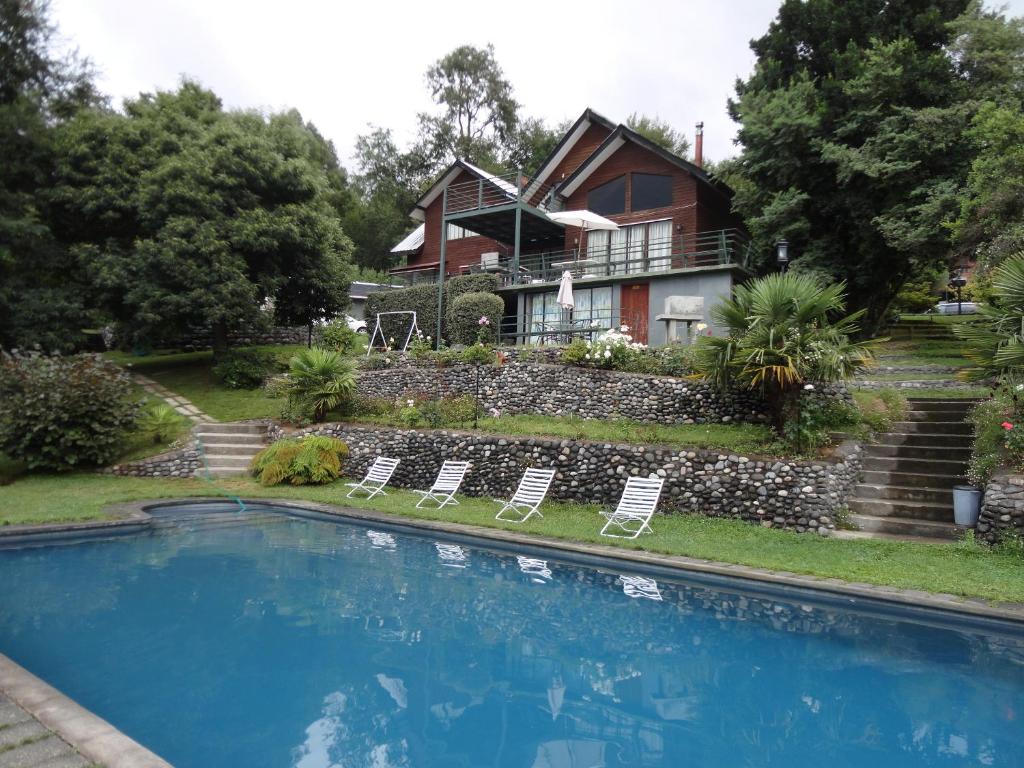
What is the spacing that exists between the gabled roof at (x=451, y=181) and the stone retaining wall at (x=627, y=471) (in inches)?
479

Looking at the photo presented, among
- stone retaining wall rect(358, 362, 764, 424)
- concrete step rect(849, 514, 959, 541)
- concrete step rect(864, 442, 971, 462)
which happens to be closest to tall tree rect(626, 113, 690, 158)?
stone retaining wall rect(358, 362, 764, 424)

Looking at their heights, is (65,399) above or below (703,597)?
above

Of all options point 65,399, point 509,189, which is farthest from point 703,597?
point 509,189

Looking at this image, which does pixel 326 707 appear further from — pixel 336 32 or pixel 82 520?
pixel 336 32

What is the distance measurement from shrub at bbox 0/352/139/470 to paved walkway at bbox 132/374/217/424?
2.67m

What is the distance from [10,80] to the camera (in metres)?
18.3

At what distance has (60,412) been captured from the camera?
1341 cm

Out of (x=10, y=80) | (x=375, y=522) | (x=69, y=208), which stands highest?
(x=10, y=80)

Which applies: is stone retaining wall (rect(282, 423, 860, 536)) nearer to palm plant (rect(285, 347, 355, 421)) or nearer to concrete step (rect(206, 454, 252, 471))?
palm plant (rect(285, 347, 355, 421))

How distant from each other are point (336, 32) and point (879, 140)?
13.7m

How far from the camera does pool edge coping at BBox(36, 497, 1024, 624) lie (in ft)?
20.5

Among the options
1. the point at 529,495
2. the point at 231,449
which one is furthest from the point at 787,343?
the point at 231,449

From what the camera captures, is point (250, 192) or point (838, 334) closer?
point (838, 334)

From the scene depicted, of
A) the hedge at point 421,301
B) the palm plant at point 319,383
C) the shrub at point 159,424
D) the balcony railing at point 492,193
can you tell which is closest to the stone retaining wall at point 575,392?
the palm plant at point 319,383
